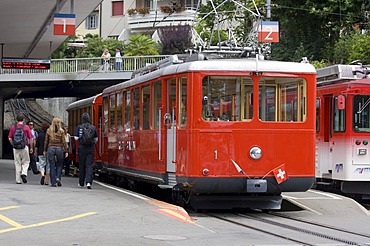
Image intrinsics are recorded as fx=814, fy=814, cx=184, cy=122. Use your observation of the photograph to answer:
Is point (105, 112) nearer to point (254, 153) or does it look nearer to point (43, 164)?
point (43, 164)

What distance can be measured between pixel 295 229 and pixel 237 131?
92.2 inches

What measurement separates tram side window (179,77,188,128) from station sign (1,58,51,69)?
20193mm

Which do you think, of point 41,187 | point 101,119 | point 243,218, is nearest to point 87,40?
point 101,119

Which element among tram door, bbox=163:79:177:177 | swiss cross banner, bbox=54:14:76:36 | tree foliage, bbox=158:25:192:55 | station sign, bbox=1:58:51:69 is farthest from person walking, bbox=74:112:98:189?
tree foliage, bbox=158:25:192:55

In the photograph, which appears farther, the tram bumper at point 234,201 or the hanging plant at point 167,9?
the hanging plant at point 167,9

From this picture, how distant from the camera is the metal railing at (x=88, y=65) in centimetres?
4069

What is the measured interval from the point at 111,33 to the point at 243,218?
2352 inches

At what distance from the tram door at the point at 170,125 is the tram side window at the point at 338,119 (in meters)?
4.44

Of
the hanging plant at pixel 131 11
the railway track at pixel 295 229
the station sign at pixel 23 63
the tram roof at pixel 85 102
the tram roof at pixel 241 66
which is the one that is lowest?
the railway track at pixel 295 229

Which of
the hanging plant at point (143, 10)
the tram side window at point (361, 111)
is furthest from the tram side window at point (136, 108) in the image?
the hanging plant at point (143, 10)

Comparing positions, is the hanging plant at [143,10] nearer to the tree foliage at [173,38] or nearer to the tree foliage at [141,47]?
the tree foliage at [173,38]

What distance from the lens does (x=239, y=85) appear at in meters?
14.8

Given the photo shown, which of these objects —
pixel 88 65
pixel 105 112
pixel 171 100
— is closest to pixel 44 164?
pixel 105 112

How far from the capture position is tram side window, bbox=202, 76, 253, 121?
14656mm
